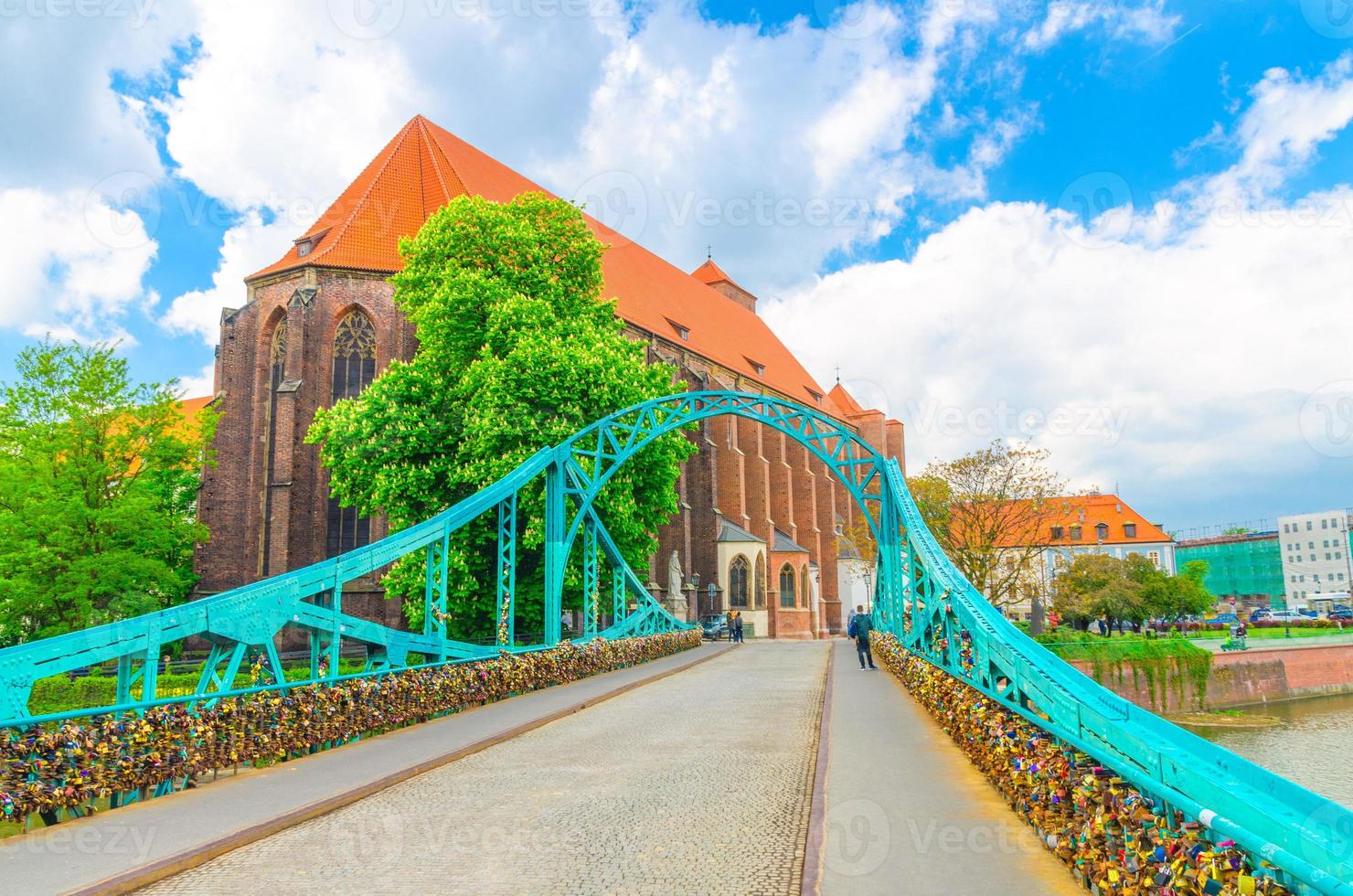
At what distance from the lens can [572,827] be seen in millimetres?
6000

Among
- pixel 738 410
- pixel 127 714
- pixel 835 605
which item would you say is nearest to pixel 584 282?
pixel 738 410

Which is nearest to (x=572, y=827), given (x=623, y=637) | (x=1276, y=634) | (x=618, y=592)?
(x=623, y=637)

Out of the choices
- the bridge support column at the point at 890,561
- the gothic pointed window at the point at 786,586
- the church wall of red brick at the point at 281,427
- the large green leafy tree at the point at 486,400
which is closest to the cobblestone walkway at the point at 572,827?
the bridge support column at the point at 890,561

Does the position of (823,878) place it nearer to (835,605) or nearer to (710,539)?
(710,539)

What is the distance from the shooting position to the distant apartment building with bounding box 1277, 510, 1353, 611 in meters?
87.2

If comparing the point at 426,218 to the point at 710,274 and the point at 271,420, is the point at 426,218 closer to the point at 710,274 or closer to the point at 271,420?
the point at 271,420

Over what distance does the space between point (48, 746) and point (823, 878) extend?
516cm

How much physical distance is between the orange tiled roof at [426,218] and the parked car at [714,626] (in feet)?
41.9

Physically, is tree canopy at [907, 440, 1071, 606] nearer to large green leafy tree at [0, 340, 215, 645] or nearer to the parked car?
the parked car

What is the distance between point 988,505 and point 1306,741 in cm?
1185

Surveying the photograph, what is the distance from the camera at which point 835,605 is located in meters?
48.6

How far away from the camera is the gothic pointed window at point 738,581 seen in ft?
136

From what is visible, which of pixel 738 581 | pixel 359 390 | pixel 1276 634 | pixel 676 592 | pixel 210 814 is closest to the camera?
pixel 210 814

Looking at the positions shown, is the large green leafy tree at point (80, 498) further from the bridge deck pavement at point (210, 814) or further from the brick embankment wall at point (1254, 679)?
the brick embankment wall at point (1254, 679)
